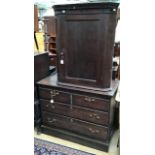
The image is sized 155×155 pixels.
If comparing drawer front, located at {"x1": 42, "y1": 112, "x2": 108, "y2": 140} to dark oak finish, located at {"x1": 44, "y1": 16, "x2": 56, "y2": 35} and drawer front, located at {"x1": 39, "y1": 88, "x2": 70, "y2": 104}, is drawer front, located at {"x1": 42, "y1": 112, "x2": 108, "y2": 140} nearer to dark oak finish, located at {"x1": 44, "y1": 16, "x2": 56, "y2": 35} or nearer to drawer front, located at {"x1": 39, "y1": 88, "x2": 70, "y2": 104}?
drawer front, located at {"x1": 39, "y1": 88, "x2": 70, "y2": 104}

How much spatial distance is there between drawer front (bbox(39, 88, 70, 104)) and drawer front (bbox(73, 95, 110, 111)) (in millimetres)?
112

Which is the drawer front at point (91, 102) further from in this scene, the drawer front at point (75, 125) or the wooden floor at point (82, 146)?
the wooden floor at point (82, 146)

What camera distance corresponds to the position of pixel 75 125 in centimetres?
201

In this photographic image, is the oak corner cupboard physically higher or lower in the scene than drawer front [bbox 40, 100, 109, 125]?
higher

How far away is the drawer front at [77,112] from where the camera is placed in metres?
1.84

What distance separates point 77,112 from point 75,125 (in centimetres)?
18

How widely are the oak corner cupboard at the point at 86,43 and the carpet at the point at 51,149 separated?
0.77m

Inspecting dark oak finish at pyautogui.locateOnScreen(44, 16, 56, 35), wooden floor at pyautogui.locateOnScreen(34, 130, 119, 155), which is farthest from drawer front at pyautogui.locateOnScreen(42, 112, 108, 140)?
dark oak finish at pyautogui.locateOnScreen(44, 16, 56, 35)

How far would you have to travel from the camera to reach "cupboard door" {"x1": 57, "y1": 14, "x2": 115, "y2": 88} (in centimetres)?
164

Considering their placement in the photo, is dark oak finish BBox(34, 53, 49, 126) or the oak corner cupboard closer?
the oak corner cupboard

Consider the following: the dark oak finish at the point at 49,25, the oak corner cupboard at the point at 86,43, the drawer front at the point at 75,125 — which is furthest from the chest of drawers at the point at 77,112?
the dark oak finish at the point at 49,25

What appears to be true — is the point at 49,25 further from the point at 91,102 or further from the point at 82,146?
the point at 82,146
